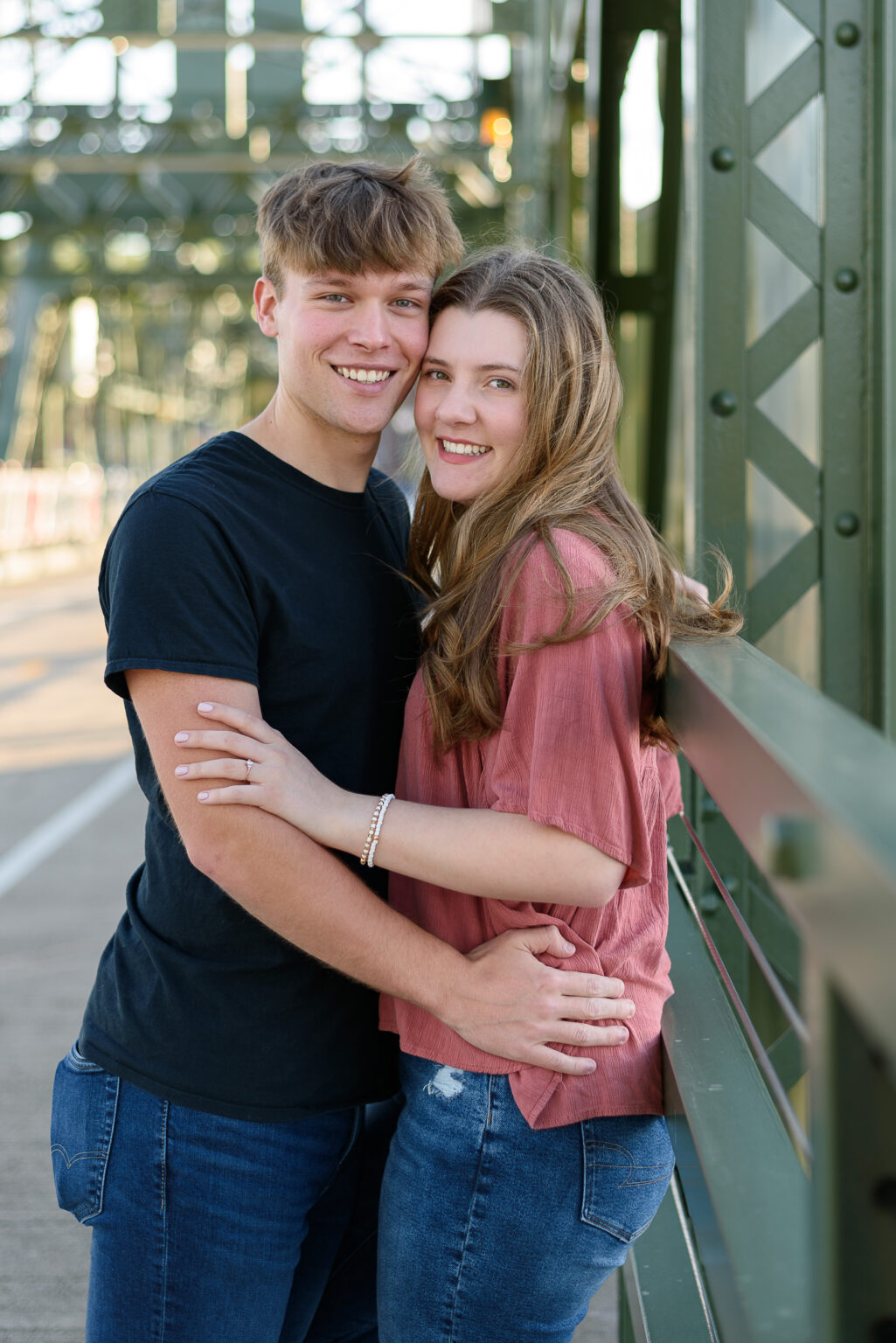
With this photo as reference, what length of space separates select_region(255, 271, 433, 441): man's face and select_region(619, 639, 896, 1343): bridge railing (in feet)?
2.49

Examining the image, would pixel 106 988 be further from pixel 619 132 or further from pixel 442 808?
pixel 619 132

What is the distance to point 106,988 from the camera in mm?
2098

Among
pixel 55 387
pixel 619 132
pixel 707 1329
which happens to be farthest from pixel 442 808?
pixel 55 387

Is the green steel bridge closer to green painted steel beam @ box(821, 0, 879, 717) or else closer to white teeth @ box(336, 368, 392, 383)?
green painted steel beam @ box(821, 0, 879, 717)

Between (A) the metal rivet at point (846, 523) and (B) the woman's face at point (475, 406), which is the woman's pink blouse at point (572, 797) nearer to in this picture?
(B) the woman's face at point (475, 406)

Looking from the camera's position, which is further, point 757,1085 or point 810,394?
point 810,394

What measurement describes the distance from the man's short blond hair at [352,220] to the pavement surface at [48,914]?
61.2 inches

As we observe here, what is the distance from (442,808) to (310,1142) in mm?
616

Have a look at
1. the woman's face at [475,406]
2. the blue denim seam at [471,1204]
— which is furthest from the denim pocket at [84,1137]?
the woman's face at [475,406]

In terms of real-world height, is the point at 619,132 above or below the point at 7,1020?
above

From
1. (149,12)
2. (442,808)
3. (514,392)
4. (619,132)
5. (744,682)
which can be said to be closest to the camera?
(744,682)

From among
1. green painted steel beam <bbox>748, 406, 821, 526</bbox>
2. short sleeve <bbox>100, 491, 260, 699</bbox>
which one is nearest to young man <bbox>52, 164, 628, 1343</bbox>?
short sleeve <bbox>100, 491, 260, 699</bbox>

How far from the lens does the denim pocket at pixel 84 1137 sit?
1.99 metres

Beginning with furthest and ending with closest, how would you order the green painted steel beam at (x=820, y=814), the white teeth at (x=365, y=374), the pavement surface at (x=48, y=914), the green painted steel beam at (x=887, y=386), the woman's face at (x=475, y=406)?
the pavement surface at (x=48, y=914), the green painted steel beam at (x=887, y=386), the white teeth at (x=365, y=374), the woman's face at (x=475, y=406), the green painted steel beam at (x=820, y=814)
